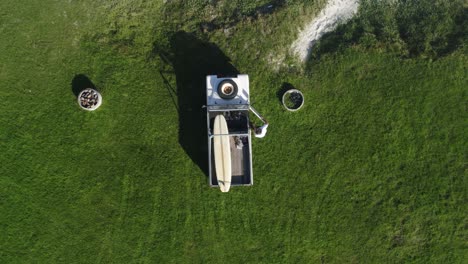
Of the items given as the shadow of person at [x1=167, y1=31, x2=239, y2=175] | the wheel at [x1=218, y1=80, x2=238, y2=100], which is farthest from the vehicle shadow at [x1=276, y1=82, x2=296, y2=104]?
the wheel at [x1=218, y1=80, x2=238, y2=100]

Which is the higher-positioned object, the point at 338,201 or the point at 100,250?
the point at 338,201

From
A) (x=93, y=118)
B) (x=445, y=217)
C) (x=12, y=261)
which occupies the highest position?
(x=93, y=118)

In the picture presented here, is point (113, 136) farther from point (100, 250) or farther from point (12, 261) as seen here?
point (12, 261)

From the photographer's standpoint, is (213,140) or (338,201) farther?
(338,201)

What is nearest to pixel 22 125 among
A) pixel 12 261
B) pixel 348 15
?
pixel 12 261

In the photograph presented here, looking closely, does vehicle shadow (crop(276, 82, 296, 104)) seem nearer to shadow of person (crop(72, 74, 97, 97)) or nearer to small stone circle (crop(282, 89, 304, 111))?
small stone circle (crop(282, 89, 304, 111))

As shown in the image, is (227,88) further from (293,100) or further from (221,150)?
(293,100)
